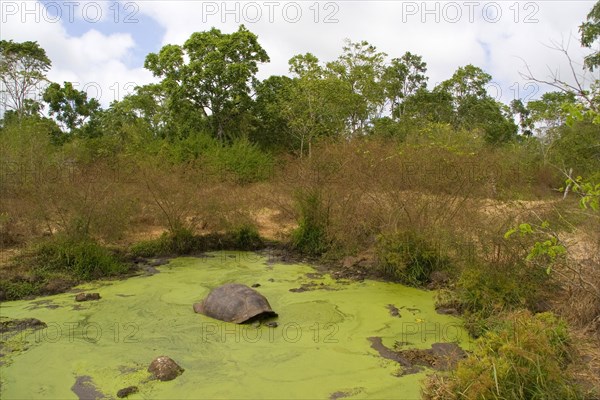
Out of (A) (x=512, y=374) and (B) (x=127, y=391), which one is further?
(B) (x=127, y=391)

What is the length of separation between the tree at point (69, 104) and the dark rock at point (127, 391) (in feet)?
76.3

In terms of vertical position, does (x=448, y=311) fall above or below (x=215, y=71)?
below

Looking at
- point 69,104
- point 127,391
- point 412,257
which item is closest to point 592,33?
point 412,257

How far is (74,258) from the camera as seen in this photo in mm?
9125

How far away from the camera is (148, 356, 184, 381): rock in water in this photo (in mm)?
5102

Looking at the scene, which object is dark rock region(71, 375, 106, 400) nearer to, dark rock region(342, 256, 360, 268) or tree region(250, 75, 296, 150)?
dark rock region(342, 256, 360, 268)

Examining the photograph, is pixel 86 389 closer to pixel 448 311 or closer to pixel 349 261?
pixel 448 311

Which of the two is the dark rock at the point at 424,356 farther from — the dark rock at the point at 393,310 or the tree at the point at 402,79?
the tree at the point at 402,79

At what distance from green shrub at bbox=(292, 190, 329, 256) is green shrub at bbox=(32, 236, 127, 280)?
13.7 ft

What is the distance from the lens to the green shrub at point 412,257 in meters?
8.69

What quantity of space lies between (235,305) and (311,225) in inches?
193

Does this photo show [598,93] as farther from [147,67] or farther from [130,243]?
[147,67]

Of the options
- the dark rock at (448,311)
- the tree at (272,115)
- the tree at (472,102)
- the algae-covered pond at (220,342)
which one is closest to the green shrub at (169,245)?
the algae-covered pond at (220,342)

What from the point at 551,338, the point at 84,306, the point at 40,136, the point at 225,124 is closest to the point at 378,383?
the point at 551,338
